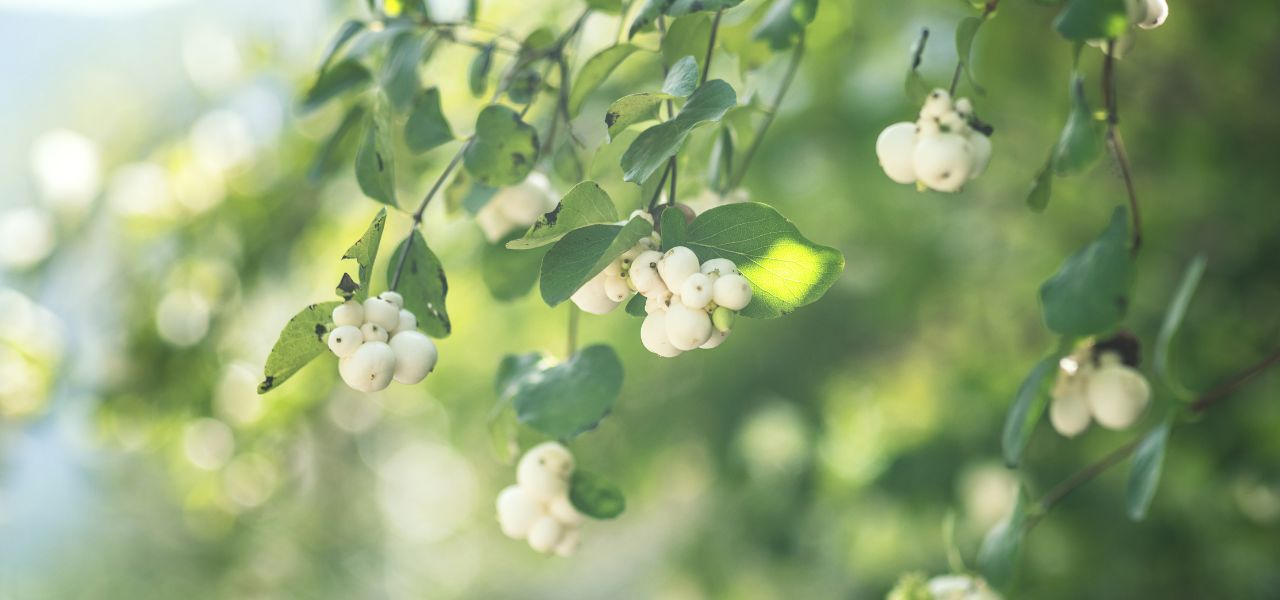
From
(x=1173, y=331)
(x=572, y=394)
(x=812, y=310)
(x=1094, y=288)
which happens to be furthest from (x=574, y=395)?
(x=812, y=310)

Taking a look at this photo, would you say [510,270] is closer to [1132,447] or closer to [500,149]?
[500,149]

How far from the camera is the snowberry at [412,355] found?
367 millimetres

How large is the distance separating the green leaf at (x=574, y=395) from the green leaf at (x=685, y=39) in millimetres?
134

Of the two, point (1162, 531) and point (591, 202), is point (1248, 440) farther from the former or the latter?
point (591, 202)

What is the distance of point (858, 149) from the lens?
1252mm

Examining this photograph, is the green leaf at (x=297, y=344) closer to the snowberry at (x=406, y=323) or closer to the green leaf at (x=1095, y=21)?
the snowberry at (x=406, y=323)

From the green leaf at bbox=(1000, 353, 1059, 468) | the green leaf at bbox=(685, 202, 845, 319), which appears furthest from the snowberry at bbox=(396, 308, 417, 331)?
the green leaf at bbox=(1000, 353, 1059, 468)

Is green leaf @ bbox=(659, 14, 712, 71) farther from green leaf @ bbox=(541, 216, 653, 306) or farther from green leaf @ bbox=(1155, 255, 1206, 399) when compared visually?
green leaf @ bbox=(1155, 255, 1206, 399)

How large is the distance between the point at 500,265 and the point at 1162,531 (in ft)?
3.82

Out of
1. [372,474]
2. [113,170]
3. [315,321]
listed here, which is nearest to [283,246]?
[113,170]

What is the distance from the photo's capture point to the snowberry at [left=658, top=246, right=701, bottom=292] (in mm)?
345

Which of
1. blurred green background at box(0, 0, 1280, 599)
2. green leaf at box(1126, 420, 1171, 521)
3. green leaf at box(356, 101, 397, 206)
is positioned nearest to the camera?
green leaf at box(356, 101, 397, 206)

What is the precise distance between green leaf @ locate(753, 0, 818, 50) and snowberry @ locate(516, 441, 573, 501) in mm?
224

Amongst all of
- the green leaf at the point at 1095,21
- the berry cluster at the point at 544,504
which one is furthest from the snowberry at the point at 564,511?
the green leaf at the point at 1095,21
